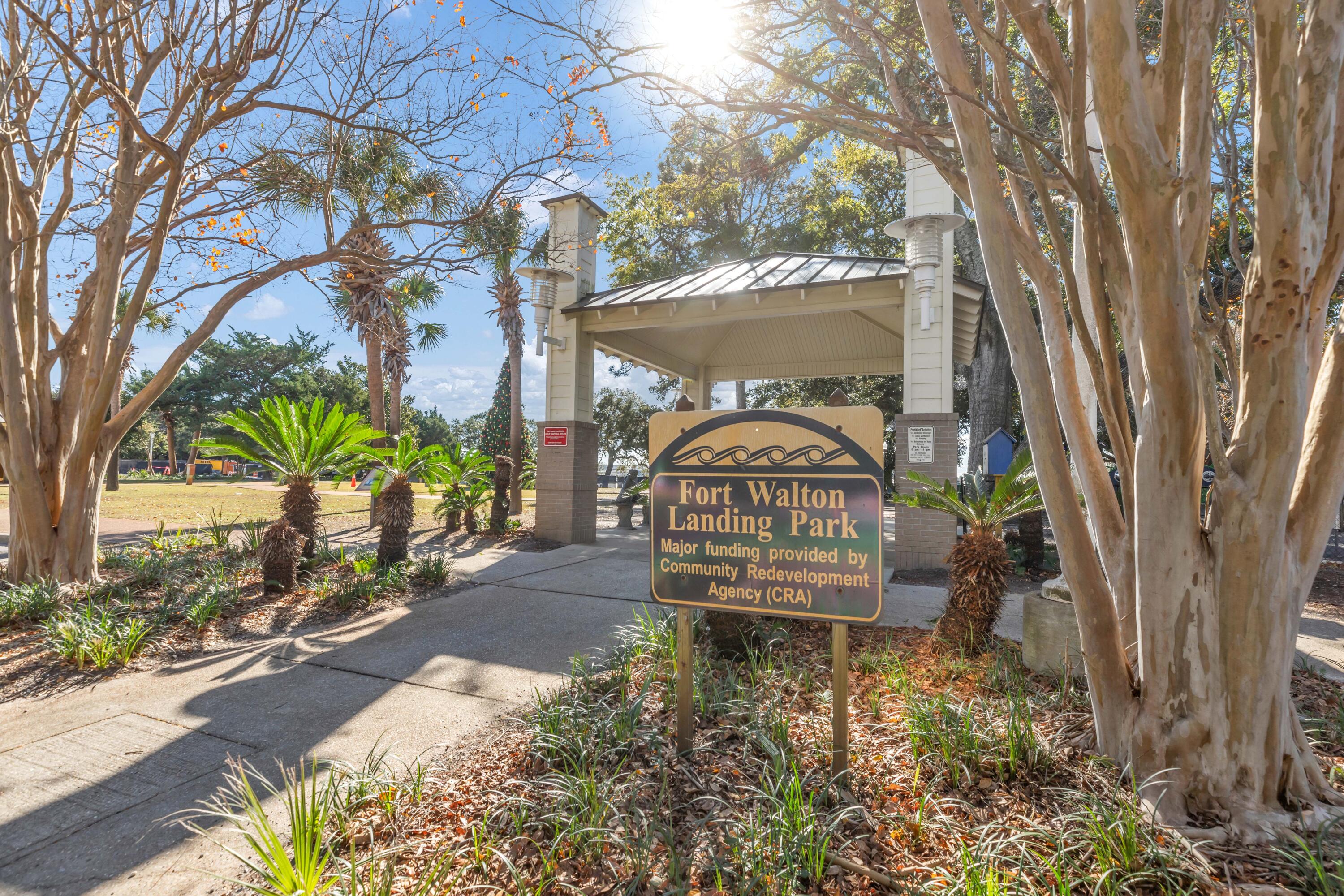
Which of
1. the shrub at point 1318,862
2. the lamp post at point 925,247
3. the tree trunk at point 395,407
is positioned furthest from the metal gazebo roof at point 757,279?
the tree trunk at point 395,407

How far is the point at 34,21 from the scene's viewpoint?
521cm

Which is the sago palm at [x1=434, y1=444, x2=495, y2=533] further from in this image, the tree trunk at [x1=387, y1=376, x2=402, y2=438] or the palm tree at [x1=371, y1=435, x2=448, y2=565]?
the tree trunk at [x1=387, y1=376, x2=402, y2=438]

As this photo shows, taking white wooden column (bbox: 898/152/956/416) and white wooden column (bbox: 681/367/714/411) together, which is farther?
white wooden column (bbox: 681/367/714/411)

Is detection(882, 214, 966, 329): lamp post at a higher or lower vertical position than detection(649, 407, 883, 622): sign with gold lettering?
higher

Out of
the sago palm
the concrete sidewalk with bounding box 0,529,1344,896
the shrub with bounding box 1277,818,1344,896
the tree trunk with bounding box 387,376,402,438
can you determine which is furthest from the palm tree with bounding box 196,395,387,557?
the tree trunk with bounding box 387,376,402,438

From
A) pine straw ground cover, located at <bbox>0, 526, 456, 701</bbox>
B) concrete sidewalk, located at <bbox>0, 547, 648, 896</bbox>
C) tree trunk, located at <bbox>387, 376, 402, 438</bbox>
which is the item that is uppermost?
tree trunk, located at <bbox>387, 376, 402, 438</bbox>

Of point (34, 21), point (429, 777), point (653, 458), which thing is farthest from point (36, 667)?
point (34, 21)

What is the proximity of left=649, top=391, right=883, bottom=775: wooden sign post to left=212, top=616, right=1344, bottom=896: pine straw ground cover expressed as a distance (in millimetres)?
297

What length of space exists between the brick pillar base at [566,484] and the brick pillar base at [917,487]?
5.18m

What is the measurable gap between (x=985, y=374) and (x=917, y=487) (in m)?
8.90

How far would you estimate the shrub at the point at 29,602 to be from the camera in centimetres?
526

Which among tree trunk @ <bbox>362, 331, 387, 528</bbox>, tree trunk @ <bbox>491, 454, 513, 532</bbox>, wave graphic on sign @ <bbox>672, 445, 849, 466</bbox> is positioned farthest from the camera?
tree trunk @ <bbox>362, 331, 387, 528</bbox>

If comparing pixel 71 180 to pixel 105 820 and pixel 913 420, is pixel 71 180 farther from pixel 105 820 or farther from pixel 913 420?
pixel 913 420

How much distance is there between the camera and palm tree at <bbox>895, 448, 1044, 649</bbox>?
4.46 m
